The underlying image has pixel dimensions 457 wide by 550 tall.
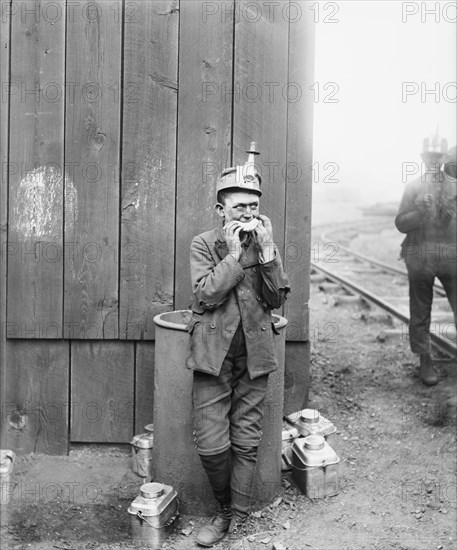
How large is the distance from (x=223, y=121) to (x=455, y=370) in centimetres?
308

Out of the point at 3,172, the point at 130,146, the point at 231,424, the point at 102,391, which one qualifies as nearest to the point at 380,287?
the point at 102,391

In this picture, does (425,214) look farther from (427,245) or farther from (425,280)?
(425,280)

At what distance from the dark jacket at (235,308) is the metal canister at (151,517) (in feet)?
2.64

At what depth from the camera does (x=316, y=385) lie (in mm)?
5855

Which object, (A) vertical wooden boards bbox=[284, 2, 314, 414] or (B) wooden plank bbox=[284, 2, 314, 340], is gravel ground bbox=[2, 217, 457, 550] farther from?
(B) wooden plank bbox=[284, 2, 314, 340]

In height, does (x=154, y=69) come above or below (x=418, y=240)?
above

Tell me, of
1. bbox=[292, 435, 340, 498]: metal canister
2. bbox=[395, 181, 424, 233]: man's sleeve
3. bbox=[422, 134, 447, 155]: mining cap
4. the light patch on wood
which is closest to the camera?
bbox=[292, 435, 340, 498]: metal canister

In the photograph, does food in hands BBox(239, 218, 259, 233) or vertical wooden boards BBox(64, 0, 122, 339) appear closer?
food in hands BBox(239, 218, 259, 233)

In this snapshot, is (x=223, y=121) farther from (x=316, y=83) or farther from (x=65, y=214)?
(x=65, y=214)

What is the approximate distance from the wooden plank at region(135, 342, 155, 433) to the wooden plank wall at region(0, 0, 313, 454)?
3.8 inches

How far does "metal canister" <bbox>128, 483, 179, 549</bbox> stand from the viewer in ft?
12.8

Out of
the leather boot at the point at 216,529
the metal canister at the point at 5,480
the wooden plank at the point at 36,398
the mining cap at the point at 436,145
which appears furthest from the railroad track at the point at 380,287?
the metal canister at the point at 5,480

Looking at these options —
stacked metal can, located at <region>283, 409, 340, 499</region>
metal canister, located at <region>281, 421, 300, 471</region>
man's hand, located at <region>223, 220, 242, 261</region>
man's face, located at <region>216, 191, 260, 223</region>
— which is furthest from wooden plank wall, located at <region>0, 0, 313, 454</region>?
man's hand, located at <region>223, 220, 242, 261</region>

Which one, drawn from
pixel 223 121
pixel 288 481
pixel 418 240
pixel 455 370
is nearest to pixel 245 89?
pixel 223 121
